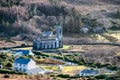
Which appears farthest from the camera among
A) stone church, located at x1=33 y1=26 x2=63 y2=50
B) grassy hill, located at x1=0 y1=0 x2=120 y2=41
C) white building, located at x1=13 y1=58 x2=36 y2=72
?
grassy hill, located at x1=0 y1=0 x2=120 y2=41

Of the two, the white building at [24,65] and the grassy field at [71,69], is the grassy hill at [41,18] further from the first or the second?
the white building at [24,65]

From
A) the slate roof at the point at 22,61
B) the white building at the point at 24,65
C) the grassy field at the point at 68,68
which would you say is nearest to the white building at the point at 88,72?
the grassy field at the point at 68,68

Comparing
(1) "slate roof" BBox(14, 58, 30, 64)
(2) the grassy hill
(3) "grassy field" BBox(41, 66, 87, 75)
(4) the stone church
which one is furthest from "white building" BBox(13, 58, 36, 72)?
(2) the grassy hill

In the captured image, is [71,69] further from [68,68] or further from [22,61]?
[22,61]

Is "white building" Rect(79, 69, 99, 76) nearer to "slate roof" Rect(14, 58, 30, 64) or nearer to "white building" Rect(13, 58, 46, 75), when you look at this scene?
"white building" Rect(13, 58, 46, 75)

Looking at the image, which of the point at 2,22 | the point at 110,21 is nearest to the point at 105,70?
the point at 2,22

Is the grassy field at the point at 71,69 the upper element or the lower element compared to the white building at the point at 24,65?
lower

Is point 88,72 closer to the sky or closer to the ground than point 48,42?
closer to the sky

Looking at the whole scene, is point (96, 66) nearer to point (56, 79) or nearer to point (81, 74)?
point (81, 74)

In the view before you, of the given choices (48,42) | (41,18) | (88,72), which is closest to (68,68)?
(88,72)
